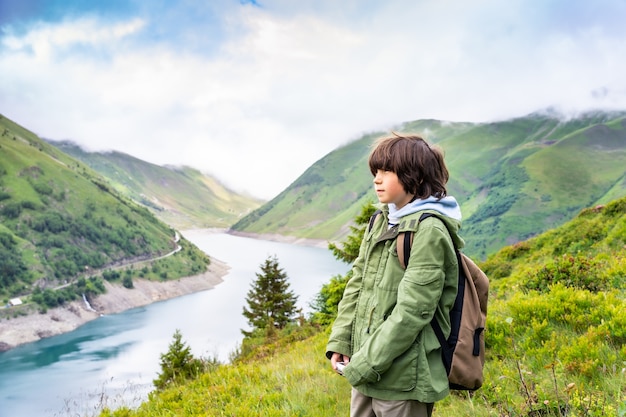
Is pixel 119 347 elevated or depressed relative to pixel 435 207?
depressed

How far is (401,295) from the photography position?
2.39m

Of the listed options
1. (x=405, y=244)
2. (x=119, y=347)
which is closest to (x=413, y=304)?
(x=405, y=244)

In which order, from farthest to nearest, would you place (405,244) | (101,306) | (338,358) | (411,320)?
(101,306)
(338,358)
(405,244)
(411,320)

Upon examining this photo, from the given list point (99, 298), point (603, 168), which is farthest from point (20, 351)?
point (603, 168)

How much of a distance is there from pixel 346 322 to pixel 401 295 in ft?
2.00

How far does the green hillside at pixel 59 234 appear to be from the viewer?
136750mm

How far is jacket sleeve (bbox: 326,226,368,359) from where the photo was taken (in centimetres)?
280

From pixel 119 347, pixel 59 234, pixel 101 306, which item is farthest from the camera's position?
pixel 59 234

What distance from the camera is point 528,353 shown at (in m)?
4.38

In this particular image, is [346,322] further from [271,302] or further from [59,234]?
[59,234]

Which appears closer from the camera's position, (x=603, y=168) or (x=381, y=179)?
(x=381, y=179)

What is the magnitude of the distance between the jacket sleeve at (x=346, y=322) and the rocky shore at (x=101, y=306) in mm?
114363

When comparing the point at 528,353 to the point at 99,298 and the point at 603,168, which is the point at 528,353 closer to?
the point at 99,298

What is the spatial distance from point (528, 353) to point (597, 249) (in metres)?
7.15
